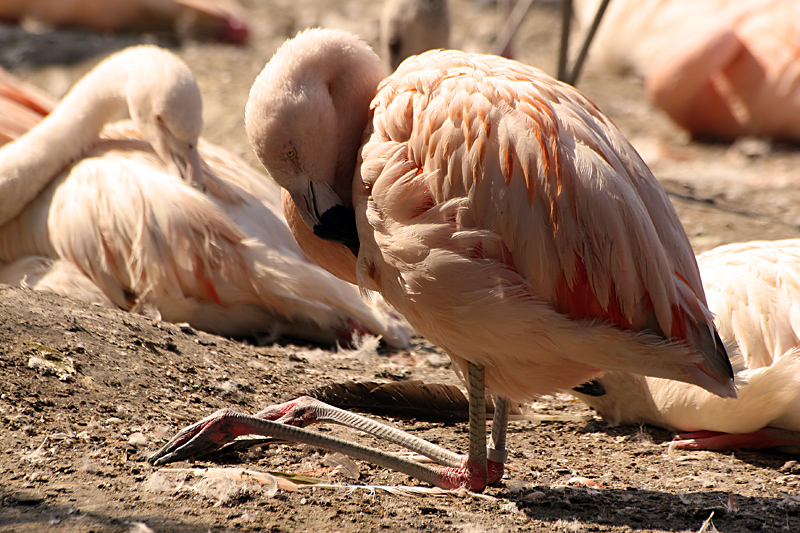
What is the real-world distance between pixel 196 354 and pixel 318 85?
144 centimetres

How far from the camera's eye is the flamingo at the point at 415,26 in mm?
6473

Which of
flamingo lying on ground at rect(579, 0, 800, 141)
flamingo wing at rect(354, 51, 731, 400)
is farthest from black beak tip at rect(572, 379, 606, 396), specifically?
flamingo lying on ground at rect(579, 0, 800, 141)

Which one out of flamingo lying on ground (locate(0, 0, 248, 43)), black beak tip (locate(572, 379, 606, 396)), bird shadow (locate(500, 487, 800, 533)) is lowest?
bird shadow (locate(500, 487, 800, 533))

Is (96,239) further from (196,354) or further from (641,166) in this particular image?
(641,166)

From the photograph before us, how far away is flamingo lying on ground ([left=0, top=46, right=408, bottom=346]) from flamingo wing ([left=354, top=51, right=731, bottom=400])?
5.26 ft

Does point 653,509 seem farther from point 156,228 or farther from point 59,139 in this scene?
point 59,139

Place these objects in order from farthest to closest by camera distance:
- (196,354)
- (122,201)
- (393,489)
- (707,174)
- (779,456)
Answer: (707,174) → (122,201) → (196,354) → (779,456) → (393,489)

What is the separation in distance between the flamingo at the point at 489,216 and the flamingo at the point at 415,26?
3.72 m

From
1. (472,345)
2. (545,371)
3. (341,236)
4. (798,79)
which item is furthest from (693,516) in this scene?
(798,79)

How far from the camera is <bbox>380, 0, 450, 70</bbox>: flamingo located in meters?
6.47

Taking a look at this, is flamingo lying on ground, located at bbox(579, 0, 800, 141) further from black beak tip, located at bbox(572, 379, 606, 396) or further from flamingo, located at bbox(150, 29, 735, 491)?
flamingo, located at bbox(150, 29, 735, 491)

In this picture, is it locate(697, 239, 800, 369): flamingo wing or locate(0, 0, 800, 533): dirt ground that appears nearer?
locate(0, 0, 800, 533): dirt ground

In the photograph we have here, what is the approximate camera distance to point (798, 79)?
730cm

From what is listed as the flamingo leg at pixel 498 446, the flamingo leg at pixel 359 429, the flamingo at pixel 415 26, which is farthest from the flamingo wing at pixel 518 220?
the flamingo at pixel 415 26
